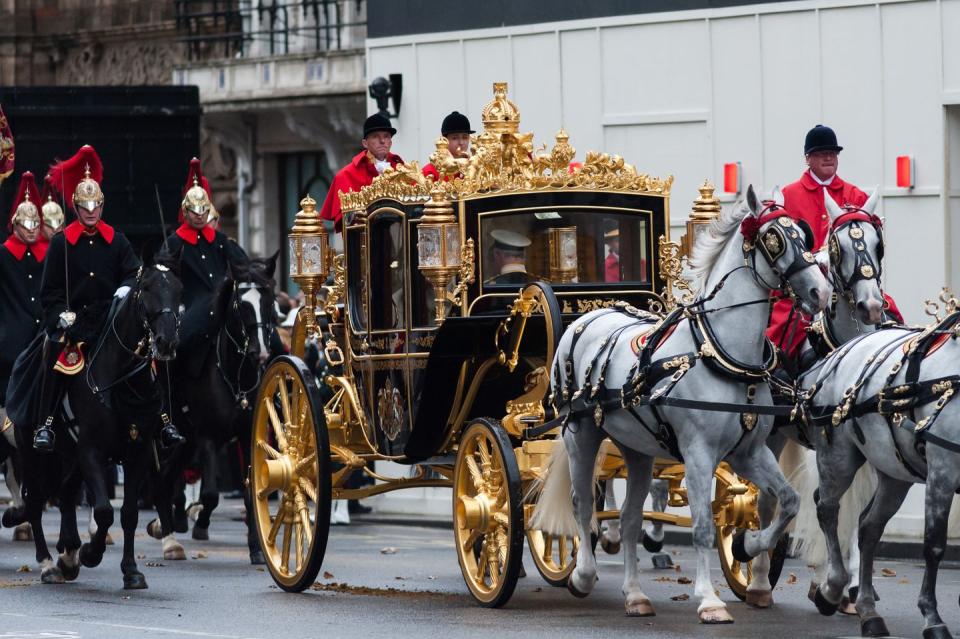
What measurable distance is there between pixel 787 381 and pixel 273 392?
12.1 feet

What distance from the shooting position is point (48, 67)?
39375 mm

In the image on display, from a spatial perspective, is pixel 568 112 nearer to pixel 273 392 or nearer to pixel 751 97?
pixel 751 97

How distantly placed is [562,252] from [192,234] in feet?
13.8

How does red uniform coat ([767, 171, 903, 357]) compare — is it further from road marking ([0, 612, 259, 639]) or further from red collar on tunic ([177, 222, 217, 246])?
red collar on tunic ([177, 222, 217, 246])

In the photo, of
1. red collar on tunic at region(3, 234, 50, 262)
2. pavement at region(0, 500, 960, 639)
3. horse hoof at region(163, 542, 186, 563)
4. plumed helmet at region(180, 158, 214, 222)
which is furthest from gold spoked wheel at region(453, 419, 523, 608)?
red collar on tunic at region(3, 234, 50, 262)

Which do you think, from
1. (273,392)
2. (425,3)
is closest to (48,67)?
(425,3)

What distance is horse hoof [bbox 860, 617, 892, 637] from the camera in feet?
34.6

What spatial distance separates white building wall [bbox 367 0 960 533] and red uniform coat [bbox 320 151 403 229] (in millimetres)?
4167

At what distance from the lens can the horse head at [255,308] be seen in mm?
15781

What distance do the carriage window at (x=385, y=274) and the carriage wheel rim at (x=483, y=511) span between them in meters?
1.27

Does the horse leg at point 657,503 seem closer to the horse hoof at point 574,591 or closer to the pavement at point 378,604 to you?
the pavement at point 378,604

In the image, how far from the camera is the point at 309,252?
550 inches

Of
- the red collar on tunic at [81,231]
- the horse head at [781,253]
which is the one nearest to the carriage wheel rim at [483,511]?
the horse head at [781,253]

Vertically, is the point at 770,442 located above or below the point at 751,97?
below
